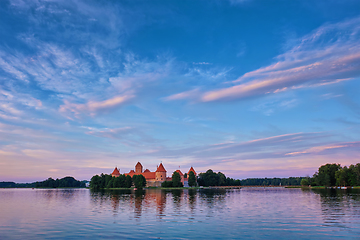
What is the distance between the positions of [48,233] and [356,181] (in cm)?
15602

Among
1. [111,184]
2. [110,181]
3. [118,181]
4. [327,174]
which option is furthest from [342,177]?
[110,181]

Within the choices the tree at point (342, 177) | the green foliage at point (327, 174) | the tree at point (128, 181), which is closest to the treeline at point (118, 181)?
the tree at point (128, 181)

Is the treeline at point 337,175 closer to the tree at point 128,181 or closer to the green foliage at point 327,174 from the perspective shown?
the green foliage at point 327,174

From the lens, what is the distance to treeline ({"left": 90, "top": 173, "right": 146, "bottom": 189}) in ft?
528

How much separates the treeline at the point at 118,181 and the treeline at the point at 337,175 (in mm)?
107455

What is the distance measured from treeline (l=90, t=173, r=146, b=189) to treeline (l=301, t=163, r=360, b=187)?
10745 centimetres

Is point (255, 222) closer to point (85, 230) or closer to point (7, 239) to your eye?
point (85, 230)

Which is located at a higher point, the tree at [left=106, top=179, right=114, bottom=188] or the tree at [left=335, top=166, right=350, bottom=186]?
the tree at [left=335, top=166, right=350, bottom=186]

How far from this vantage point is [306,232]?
75.9 ft

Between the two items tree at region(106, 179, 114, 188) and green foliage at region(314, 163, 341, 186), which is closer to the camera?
green foliage at region(314, 163, 341, 186)

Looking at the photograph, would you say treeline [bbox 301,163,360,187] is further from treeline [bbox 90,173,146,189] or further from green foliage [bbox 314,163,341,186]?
treeline [bbox 90,173,146,189]

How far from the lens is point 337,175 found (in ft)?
473

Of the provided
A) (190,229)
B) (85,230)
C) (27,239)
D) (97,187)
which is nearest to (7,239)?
(27,239)

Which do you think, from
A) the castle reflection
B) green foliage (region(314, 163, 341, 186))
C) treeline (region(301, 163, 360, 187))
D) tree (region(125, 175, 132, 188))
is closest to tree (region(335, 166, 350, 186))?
treeline (region(301, 163, 360, 187))
